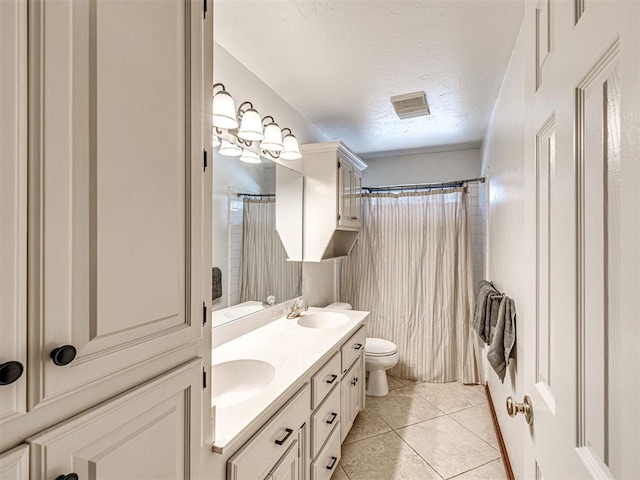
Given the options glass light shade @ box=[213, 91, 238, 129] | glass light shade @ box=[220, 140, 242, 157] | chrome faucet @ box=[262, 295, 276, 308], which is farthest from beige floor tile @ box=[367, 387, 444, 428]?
glass light shade @ box=[213, 91, 238, 129]

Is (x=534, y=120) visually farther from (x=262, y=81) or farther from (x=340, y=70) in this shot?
(x=262, y=81)

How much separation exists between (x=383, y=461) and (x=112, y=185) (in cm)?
229

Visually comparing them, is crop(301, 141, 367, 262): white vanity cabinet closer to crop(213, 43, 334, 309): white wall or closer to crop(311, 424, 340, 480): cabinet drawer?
crop(213, 43, 334, 309): white wall

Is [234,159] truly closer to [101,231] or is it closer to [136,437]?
[101,231]

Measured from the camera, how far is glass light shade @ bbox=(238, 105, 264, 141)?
1851 millimetres

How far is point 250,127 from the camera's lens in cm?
186

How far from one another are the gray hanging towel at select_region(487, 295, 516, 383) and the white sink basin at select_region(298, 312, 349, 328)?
3.23 ft

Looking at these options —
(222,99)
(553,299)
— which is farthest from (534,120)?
(222,99)

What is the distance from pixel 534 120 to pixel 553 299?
47 centimetres

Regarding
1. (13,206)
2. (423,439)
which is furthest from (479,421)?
(13,206)

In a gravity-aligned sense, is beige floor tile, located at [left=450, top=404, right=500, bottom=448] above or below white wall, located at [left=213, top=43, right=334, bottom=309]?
below

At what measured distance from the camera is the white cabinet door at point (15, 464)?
17.2 inches

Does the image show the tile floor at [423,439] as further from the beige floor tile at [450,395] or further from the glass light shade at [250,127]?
the glass light shade at [250,127]

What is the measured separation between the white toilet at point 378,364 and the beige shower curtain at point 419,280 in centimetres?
44
